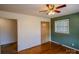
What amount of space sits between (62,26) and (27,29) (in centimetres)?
233

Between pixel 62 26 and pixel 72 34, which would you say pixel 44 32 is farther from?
pixel 72 34

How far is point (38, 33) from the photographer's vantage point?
17.9 ft

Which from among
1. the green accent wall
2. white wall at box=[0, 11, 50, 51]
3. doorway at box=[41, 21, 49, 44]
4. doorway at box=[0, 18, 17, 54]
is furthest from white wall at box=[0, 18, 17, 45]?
the green accent wall

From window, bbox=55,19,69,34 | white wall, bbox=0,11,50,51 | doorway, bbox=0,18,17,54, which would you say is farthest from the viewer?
doorway, bbox=0,18,17,54

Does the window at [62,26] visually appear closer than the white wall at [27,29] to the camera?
No

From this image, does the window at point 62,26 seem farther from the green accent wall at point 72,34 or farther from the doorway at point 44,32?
the doorway at point 44,32

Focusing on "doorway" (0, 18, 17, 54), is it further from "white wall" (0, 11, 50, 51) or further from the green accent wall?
the green accent wall

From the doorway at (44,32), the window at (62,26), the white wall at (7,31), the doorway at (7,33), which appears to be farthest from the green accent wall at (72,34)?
the white wall at (7,31)

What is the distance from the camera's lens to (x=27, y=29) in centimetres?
471

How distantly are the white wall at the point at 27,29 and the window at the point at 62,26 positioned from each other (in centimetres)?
126

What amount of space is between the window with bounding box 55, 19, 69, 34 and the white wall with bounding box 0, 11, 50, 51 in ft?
4.12

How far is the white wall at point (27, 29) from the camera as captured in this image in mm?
4152

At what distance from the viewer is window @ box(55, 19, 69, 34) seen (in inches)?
198
